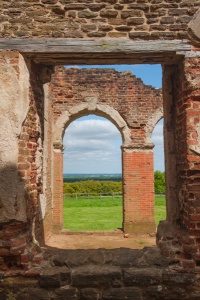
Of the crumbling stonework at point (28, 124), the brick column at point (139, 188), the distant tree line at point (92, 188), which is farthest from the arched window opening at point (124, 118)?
the distant tree line at point (92, 188)

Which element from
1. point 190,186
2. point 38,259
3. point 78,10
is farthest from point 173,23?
point 38,259

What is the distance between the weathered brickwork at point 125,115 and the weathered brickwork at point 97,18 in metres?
6.13

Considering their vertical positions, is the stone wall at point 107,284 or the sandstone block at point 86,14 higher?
the sandstone block at point 86,14

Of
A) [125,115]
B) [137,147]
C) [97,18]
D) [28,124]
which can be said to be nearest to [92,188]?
[137,147]

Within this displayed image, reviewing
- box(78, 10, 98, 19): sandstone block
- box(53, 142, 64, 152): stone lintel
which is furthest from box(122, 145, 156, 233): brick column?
box(78, 10, 98, 19): sandstone block

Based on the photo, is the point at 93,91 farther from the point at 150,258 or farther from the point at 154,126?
the point at 150,258

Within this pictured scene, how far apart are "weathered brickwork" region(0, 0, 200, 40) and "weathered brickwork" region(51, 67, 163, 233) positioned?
241 inches

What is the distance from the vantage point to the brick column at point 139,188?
971 centimetres

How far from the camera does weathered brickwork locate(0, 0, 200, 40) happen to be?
3676 mm

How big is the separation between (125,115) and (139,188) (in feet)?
8.54

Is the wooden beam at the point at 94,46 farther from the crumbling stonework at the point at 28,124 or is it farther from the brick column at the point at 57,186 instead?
the brick column at the point at 57,186

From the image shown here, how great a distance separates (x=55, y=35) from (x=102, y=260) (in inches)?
121

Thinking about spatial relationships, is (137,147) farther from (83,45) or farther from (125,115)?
(83,45)

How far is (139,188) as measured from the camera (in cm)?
980
